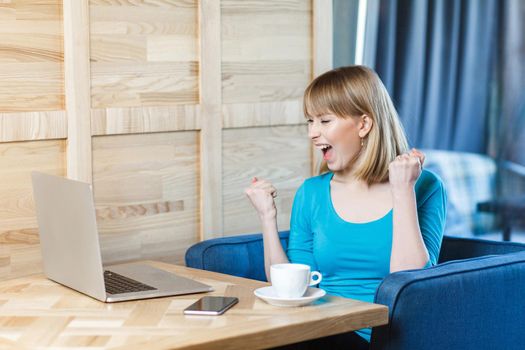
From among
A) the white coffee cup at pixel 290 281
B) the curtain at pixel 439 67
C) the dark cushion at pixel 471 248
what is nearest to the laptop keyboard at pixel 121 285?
the white coffee cup at pixel 290 281

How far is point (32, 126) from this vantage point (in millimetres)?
2459

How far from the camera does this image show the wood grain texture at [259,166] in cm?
290

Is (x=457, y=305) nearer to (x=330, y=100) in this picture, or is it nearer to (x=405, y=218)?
(x=405, y=218)

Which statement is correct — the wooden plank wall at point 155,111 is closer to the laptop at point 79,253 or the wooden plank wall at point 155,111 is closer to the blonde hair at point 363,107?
the laptop at point 79,253

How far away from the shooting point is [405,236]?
2.16 m

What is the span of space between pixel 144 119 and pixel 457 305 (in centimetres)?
107

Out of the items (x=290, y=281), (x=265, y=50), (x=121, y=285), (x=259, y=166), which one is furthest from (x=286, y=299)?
(x=265, y=50)

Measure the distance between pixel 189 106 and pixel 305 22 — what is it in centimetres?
55

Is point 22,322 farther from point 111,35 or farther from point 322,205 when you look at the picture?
point 111,35

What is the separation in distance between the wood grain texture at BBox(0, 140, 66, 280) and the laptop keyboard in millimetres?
404

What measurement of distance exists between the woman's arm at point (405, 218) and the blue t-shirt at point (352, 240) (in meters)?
0.10

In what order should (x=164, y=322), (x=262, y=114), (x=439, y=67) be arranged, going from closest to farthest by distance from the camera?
(x=164, y=322) → (x=262, y=114) → (x=439, y=67)

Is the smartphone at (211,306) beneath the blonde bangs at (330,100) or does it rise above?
beneath

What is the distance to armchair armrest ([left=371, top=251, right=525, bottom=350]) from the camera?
1.97 m
